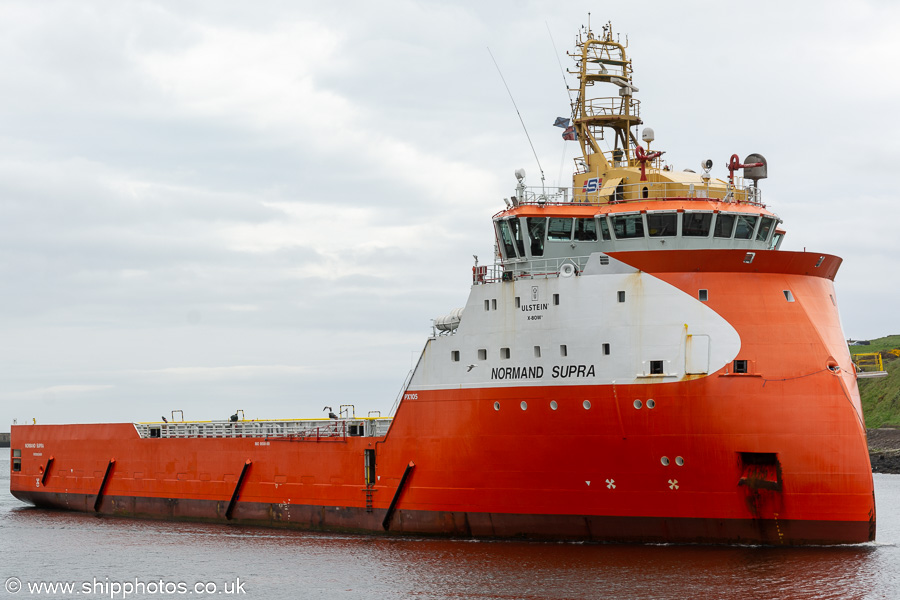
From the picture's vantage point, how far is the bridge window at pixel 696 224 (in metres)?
25.8

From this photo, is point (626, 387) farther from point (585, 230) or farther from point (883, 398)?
point (883, 398)

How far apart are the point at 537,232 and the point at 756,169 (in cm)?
596

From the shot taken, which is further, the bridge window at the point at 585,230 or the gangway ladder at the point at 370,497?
the gangway ladder at the point at 370,497

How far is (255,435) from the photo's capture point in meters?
35.1

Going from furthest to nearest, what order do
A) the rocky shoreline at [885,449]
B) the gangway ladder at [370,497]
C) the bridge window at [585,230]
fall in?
the rocky shoreline at [885,449], the gangway ladder at [370,497], the bridge window at [585,230]

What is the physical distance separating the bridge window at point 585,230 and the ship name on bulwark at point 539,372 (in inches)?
146

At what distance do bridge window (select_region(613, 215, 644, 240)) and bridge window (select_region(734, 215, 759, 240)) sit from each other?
2433 millimetres

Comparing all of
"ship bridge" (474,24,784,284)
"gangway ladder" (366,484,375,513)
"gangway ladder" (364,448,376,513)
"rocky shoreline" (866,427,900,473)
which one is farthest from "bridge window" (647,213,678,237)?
"rocky shoreline" (866,427,900,473)

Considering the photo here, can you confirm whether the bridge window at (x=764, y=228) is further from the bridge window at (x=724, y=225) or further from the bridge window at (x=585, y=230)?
the bridge window at (x=585, y=230)

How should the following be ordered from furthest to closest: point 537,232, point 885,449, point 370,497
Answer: point 885,449
point 370,497
point 537,232

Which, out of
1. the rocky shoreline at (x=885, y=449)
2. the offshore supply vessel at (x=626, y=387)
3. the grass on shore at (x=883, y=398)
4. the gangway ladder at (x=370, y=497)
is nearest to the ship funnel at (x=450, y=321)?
the offshore supply vessel at (x=626, y=387)

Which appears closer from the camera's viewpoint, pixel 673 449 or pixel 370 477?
pixel 673 449

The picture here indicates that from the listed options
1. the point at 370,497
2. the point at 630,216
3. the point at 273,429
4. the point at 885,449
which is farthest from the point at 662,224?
the point at 885,449

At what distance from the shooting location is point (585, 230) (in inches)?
1064
